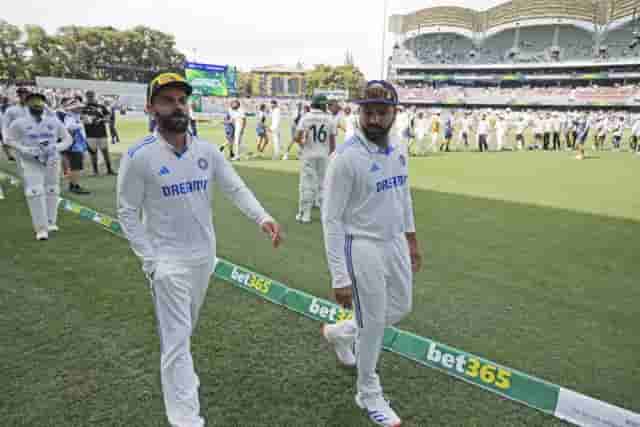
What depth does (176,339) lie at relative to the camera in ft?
8.78

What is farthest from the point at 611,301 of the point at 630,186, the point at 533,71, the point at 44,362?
the point at 533,71

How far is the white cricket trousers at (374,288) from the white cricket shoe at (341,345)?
21.1 inches

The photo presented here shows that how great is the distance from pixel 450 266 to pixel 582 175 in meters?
11.7

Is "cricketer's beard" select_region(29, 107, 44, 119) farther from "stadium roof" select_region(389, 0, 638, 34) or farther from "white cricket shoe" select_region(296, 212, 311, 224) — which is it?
"stadium roof" select_region(389, 0, 638, 34)

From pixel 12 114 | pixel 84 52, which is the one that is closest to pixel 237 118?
pixel 12 114

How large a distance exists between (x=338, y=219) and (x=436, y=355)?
5.48ft

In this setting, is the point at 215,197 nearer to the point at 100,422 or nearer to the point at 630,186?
the point at 100,422

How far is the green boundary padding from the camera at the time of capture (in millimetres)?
3204

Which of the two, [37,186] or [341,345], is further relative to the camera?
[37,186]

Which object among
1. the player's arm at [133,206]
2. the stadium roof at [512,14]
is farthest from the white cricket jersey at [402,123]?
the stadium roof at [512,14]

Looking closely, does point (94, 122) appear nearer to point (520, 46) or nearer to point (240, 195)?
point (240, 195)

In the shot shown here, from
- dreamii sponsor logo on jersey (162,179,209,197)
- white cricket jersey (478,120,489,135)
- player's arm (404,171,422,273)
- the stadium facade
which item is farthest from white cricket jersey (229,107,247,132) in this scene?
the stadium facade

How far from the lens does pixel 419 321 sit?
4547mm

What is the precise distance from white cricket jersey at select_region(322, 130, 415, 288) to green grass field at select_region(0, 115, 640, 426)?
127 centimetres
